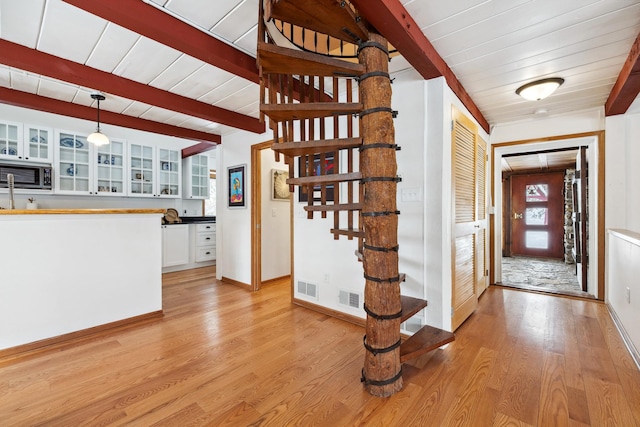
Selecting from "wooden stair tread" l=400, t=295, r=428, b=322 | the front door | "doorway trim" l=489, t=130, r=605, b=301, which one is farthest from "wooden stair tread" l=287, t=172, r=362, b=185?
the front door

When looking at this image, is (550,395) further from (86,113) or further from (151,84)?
(86,113)

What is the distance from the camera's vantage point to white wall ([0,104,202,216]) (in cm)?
381

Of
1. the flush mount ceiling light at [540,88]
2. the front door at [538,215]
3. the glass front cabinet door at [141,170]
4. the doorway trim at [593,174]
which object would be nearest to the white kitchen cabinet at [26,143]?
the glass front cabinet door at [141,170]

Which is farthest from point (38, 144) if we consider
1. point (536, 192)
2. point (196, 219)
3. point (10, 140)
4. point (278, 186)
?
point (536, 192)

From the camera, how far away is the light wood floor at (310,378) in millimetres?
1535

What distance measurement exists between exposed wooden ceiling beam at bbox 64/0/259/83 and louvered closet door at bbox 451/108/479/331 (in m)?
1.76

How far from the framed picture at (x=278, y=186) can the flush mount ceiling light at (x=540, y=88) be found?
2.99 m

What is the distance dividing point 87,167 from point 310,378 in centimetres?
470

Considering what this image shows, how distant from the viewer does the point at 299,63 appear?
1.63 metres

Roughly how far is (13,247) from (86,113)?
173cm

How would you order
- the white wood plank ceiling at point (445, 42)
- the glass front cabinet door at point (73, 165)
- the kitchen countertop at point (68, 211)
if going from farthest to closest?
the glass front cabinet door at point (73, 165), the kitchen countertop at point (68, 211), the white wood plank ceiling at point (445, 42)

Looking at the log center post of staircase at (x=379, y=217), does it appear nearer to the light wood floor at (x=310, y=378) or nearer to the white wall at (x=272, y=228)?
the light wood floor at (x=310, y=378)

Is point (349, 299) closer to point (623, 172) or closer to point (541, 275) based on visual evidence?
point (623, 172)

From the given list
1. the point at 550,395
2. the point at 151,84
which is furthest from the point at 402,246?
the point at 151,84
